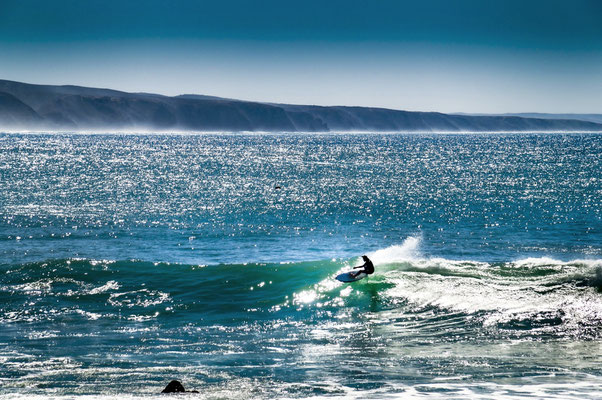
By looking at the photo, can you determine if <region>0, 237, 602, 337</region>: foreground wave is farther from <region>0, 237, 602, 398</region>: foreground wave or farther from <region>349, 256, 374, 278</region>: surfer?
<region>349, 256, 374, 278</region>: surfer

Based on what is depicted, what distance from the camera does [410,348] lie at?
2006 centimetres

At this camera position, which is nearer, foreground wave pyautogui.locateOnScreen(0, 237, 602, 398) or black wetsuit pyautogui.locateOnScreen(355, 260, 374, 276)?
foreground wave pyautogui.locateOnScreen(0, 237, 602, 398)

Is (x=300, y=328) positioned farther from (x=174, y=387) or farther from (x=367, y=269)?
(x=174, y=387)

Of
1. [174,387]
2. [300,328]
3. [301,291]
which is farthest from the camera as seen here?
[301,291]

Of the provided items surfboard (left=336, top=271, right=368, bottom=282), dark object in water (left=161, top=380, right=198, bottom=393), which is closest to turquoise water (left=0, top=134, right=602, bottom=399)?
surfboard (left=336, top=271, right=368, bottom=282)

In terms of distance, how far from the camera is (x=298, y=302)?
26906 mm

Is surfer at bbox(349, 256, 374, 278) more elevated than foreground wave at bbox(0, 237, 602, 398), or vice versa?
surfer at bbox(349, 256, 374, 278)

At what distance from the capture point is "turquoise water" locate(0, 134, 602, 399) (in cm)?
1706

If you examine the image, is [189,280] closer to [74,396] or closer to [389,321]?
[389,321]

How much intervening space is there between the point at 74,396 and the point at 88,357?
3633 mm

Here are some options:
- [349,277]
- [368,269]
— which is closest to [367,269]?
[368,269]

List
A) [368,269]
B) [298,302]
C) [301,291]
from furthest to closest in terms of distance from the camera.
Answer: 1. [368,269]
2. [301,291]
3. [298,302]

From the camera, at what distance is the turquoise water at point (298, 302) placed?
1706cm

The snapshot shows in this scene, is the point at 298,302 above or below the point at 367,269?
below
